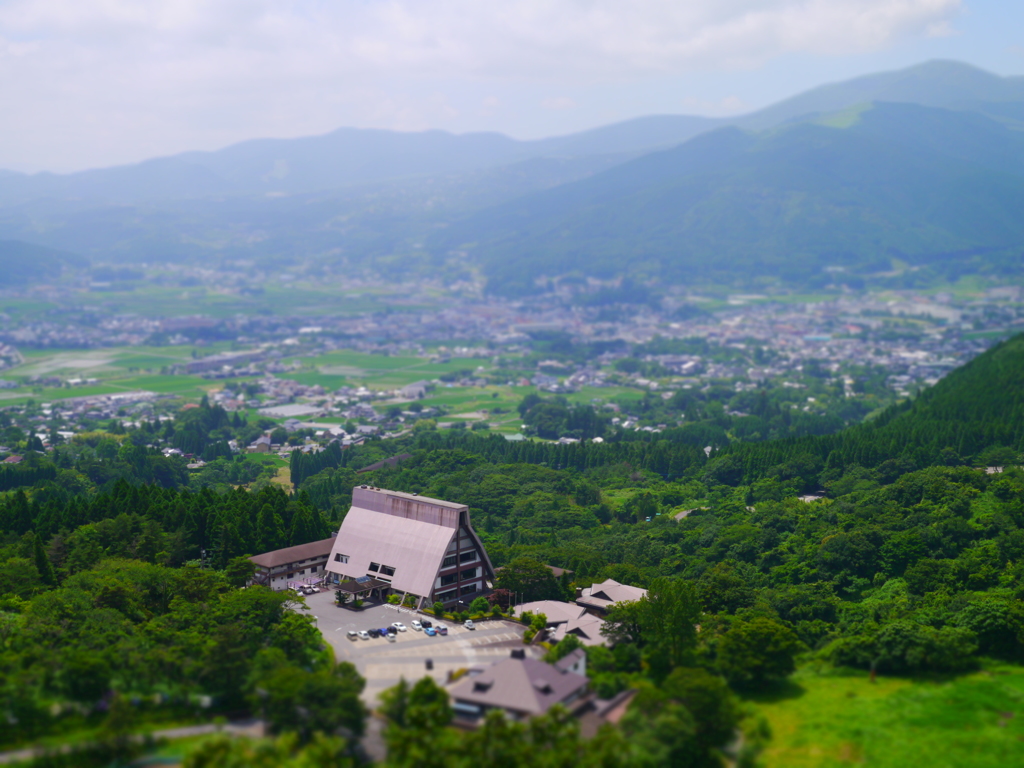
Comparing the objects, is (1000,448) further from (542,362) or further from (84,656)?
(542,362)

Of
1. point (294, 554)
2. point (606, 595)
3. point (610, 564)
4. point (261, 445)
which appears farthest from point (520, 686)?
point (261, 445)

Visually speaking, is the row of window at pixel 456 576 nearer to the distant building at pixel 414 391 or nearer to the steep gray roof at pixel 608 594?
the steep gray roof at pixel 608 594

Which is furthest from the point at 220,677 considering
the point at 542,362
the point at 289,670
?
the point at 542,362

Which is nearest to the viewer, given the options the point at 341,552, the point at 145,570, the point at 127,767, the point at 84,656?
the point at 127,767

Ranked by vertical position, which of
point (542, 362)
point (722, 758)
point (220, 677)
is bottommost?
point (542, 362)

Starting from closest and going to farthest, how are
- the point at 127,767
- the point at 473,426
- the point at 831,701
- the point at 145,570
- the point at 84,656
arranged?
the point at 127,767, the point at 84,656, the point at 831,701, the point at 145,570, the point at 473,426

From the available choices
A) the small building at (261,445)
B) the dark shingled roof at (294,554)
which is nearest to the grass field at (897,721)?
the dark shingled roof at (294,554)
